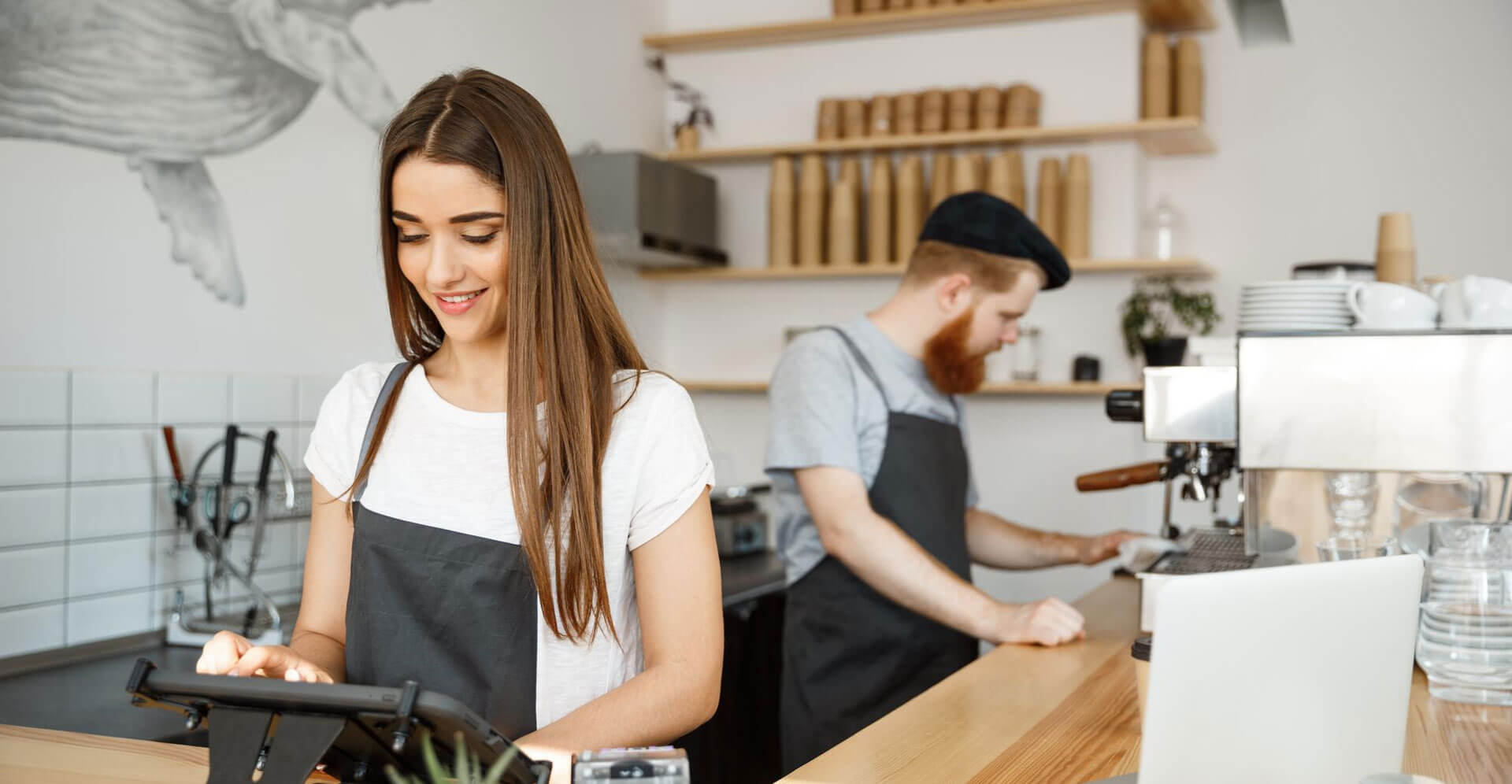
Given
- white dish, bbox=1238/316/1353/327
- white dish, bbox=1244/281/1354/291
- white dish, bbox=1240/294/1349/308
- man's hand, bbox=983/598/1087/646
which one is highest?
white dish, bbox=1244/281/1354/291

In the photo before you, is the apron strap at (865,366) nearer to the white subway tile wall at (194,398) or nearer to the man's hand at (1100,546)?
the man's hand at (1100,546)

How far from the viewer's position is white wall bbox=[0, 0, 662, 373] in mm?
2148

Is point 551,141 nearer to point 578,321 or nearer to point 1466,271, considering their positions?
point 578,321

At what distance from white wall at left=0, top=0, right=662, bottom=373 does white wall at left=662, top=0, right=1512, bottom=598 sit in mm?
1046

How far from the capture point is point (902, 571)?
207 centimetres

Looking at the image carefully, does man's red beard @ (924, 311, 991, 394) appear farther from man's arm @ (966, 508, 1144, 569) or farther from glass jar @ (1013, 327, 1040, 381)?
glass jar @ (1013, 327, 1040, 381)

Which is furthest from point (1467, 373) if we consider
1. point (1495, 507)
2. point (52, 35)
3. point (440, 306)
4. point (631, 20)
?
point (631, 20)

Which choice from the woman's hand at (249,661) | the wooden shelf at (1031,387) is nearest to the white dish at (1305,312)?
the woman's hand at (249,661)

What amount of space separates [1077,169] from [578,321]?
2.65 m

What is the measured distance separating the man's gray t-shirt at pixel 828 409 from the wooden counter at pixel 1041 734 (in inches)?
20.3

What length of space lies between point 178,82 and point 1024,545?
1.91m

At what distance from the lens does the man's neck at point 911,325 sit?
2.30 m

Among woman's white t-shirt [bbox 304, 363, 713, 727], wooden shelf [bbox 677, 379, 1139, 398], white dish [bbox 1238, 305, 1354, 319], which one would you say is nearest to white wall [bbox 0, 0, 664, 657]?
woman's white t-shirt [bbox 304, 363, 713, 727]

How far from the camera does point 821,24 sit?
3865mm
